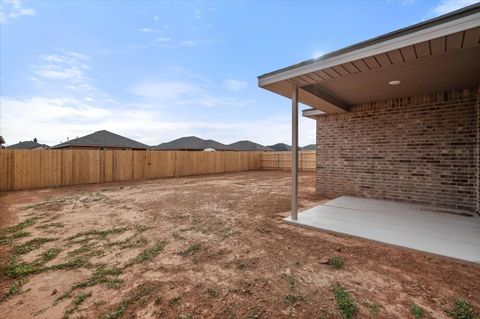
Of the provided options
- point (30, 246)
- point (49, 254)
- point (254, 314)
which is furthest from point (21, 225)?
point (254, 314)

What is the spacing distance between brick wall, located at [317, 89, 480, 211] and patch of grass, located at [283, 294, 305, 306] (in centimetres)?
497

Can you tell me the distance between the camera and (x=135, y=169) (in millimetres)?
11633

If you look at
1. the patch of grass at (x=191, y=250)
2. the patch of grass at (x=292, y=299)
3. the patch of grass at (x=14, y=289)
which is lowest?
the patch of grass at (x=14, y=289)

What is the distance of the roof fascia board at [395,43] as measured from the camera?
2.11 m

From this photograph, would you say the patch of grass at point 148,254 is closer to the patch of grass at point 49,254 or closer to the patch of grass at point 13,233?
the patch of grass at point 49,254

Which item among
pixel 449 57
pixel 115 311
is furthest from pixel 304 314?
pixel 449 57

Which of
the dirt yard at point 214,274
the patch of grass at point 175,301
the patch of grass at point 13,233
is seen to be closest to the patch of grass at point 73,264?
the dirt yard at point 214,274

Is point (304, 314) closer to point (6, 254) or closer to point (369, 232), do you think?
point (369, 232)

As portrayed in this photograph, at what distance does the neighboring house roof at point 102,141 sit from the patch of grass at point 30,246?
1942cm

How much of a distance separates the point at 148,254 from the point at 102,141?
22.3 meters

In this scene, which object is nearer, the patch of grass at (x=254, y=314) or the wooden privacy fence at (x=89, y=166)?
the patch of grass at (x=254, y=314)

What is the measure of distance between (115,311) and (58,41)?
1012 centimetres

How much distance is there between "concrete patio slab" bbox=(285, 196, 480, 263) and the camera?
109 inches

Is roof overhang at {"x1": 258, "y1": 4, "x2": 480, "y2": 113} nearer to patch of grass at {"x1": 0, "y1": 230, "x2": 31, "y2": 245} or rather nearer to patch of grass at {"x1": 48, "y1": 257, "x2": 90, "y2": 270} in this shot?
patch of grass at {"x1": 48, "y1": 257, "x2": 90, "y2": 270}
